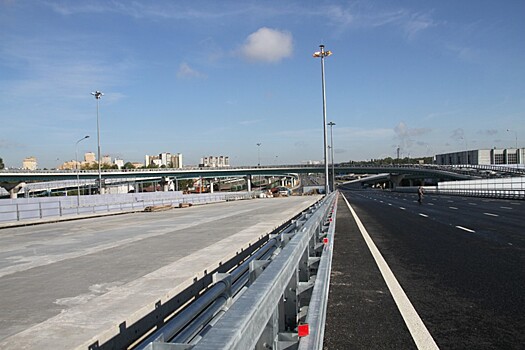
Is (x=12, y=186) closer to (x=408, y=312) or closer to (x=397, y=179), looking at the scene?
(x=397, y=179)

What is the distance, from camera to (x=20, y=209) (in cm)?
3219

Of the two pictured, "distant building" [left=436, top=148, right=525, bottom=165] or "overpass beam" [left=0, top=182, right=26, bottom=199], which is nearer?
"overpass beam" [left=0, top=182, right=26, bottom=199]

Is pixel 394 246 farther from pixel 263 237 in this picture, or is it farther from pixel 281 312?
pixel 281 312

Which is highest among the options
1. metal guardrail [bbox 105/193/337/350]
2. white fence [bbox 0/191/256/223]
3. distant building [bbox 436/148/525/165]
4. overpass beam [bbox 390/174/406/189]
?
distant building [bbox 436/148/525/165]

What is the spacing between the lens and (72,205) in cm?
3912

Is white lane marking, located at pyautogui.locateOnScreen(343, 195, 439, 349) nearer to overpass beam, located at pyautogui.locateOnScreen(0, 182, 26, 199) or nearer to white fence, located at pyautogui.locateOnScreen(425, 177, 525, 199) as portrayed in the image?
white fence, located at pyautogui.locateOnScreen(425, 177, 525, 199)

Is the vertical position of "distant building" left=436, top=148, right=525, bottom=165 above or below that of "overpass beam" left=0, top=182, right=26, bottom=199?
above

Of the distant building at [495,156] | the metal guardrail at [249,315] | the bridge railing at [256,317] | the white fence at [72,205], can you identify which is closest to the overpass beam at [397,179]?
the distant building at [495,156]

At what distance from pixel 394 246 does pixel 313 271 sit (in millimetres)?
5737

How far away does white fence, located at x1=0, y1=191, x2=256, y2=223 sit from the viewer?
31562mm

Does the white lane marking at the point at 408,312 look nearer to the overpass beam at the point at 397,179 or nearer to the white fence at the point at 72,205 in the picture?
the white fence at the point at 72,205

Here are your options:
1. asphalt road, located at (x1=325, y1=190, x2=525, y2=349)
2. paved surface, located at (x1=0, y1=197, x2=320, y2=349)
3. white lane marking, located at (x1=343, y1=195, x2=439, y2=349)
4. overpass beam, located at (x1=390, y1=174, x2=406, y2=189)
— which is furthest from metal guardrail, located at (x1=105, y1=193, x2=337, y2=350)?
overpass beam, located at (x1=390, y1=174, x2=406, y2=189)

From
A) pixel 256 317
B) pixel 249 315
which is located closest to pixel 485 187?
pixel 256 317

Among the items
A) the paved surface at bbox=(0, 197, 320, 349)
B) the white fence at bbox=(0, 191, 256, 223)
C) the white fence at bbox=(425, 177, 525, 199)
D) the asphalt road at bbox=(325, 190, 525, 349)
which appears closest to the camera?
the asphalt road at bbox=(325, 190, 525, 349)
